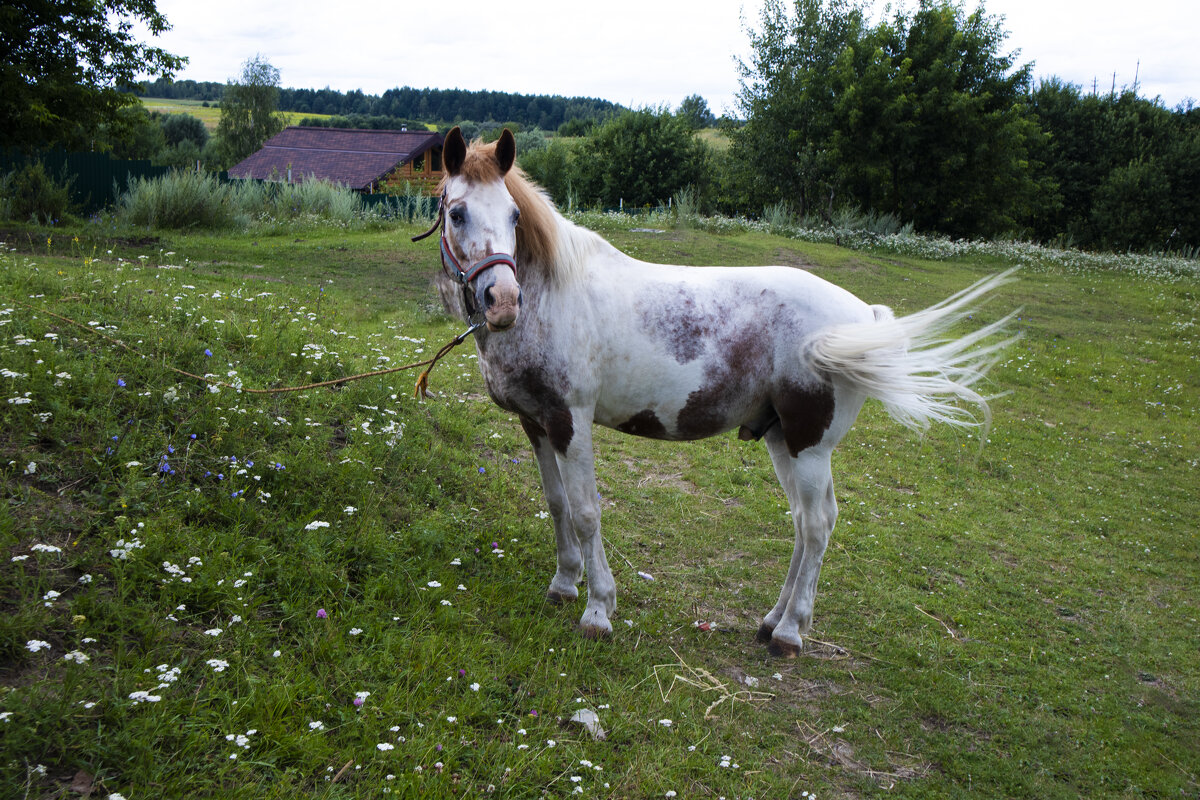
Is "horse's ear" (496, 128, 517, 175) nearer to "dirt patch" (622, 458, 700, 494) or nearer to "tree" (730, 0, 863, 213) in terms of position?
"dirt patch" (622, 458, 700, 494)

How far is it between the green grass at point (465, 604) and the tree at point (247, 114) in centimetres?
5702

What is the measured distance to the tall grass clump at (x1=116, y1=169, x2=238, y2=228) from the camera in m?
14.8

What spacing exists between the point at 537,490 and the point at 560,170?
43.5m

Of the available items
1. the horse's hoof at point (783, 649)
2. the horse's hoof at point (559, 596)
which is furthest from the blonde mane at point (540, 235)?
the horse's hoof at point (783, 649)

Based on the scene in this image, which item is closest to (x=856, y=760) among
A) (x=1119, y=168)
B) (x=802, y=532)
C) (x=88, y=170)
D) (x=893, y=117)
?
(x=802, y=532)

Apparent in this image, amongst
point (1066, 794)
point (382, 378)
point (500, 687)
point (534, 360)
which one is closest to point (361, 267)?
point (382, 378)

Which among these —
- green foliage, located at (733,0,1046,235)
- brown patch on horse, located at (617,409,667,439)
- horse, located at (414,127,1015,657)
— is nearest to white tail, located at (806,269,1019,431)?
horse, located at (414,127,1015,657)

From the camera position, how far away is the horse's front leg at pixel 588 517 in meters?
3.92

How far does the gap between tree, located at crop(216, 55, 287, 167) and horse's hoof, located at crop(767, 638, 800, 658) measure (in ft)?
205

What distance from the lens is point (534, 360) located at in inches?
151

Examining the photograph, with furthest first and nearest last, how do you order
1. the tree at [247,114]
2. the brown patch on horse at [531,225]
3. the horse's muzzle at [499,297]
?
the tree at [247,114], the brown patch on horse at [531,225], the horse's muzzle at [499,297]

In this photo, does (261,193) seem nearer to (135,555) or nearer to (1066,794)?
(135,555)

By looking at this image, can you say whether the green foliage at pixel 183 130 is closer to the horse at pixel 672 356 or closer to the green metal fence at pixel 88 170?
the green metal fence at pixel 88 170

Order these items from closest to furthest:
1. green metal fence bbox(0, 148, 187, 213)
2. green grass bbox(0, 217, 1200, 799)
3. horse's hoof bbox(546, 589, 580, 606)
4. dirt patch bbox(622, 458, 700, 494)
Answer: green grass bbox(0, 217, 1200, 799) < horse's hoof bbox(546, 589, 580, 606) < dirt patch bbox(622, 458, 700, 494) < green metal fence bbox(0, 148, 187, 213)
